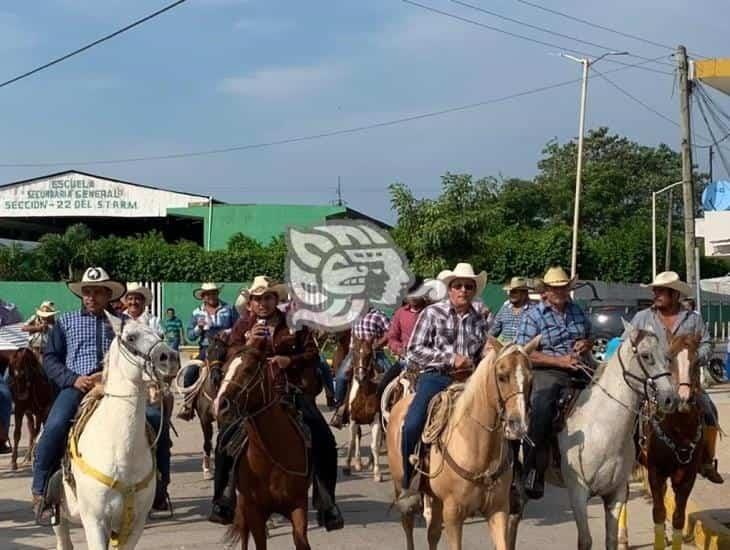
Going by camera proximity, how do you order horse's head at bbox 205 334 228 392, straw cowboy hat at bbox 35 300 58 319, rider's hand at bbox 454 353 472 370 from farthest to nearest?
1. straw cowboy hat at bbox 35 300 58 319
2. rider's hand at bbox 454 353 472 370
3. horse's head at bbox 205 334 228 392

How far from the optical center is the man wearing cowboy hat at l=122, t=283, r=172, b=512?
8.27 meters

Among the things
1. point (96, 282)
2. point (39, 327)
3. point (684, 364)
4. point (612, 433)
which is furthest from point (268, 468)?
point (39, 327)

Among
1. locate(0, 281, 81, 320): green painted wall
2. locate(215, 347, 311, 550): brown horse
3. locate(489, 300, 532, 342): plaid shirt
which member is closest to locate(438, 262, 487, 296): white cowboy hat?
locate(215, 347, 311, 550): brown horse

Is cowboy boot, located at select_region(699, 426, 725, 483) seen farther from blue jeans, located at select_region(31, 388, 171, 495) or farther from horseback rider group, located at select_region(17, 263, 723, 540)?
blue jeans, located at select_region(31, 388, 171, 495)

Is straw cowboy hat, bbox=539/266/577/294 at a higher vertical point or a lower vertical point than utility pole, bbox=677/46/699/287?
lower

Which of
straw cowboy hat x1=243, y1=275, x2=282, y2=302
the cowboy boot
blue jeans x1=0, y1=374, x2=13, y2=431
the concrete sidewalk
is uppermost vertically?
straw cowboy hat x1=243, y1=275, x2=282, y2=302

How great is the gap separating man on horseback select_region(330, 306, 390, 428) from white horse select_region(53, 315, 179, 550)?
21.2 ft

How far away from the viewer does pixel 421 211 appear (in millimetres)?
35156

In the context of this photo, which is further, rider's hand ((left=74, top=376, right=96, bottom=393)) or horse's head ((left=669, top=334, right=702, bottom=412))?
horse's head ((left=669, top=334, right=702, bottom=412))

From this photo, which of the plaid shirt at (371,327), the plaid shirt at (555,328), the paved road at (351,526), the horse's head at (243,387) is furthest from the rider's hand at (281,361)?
the plaid shirt at (371,327)

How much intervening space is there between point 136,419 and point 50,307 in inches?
406

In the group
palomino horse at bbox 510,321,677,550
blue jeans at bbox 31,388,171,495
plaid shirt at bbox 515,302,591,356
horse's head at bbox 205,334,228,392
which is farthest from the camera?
plaid shirt at bbox 515,302,591,356

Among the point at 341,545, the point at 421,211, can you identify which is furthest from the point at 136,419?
the point at 421,211

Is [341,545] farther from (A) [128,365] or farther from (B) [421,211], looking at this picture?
(B) [421,211]
